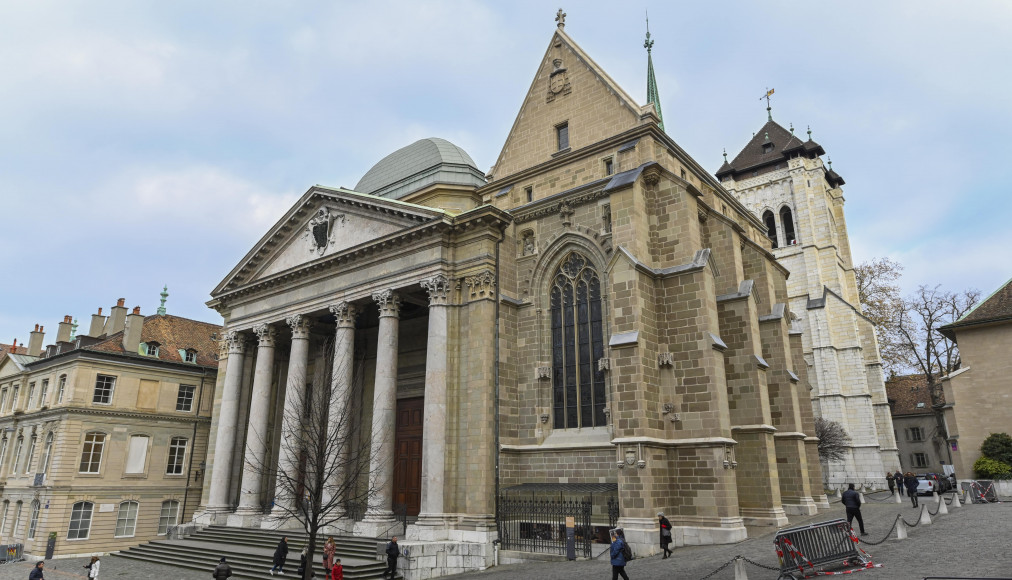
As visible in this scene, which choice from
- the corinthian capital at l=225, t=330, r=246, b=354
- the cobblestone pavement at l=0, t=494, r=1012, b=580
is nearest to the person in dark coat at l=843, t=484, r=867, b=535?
the cobblestone pavement at l=0, t=494, r=1012, b=580

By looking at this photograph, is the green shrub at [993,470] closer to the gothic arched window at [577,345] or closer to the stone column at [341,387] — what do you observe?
the gothic arched window at [577,345]

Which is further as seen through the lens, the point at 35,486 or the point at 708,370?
the point at 35,486

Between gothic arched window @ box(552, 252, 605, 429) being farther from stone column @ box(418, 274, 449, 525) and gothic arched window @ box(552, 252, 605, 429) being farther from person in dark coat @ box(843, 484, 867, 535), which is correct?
person in dark coat @ box(843, 484, 867, 535)

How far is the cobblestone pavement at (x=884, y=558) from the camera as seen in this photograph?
11.7 meters

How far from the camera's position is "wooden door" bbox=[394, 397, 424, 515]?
82.2ft

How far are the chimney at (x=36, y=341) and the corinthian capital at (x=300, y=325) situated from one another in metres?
26.0

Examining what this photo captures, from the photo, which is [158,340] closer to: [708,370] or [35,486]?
[35,486]

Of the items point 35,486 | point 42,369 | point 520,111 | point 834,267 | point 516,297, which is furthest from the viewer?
point 834,267

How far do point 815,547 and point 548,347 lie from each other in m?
11.5

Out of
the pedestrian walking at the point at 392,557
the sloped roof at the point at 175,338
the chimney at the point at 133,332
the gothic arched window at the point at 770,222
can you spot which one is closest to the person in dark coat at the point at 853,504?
the pedestrian walking at the point at 392,557

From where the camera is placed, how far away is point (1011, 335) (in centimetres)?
2792

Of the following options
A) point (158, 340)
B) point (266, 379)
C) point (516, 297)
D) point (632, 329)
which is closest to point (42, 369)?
point (158, 340)

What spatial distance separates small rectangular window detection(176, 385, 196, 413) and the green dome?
631 inches

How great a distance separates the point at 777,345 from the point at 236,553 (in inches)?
860
